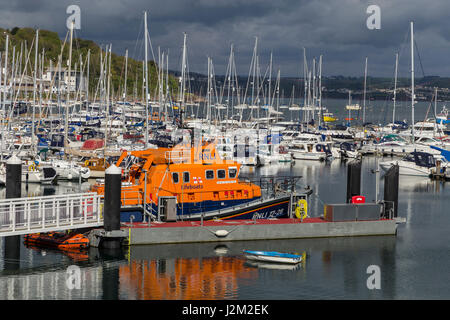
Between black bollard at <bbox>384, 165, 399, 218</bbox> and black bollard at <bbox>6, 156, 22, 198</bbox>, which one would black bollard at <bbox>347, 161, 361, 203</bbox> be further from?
black bollard at <bbox>6, 156, 22, 198</bbox>

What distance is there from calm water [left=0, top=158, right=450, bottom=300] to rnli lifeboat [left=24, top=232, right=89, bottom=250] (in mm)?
491

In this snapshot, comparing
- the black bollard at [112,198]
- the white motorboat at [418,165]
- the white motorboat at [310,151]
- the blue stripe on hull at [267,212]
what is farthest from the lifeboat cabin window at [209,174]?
the white motorboat at [310,151]

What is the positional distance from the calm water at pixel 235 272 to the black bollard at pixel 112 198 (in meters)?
1.44

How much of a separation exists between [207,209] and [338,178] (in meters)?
30.6

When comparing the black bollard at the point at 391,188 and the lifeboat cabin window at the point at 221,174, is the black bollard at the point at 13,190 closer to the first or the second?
the lifeboat cabin window at the point at 221,174

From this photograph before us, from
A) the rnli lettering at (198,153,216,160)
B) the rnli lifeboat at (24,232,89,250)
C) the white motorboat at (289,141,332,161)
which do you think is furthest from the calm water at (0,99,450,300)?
the white motorboat at (289,141,332,161)

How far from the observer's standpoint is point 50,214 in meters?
27.0

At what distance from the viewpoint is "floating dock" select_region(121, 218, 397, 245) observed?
2828cm

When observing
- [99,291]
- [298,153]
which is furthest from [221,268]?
[298,153]

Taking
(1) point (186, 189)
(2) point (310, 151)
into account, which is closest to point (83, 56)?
(2) point (310, 151)

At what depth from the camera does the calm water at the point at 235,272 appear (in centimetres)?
2380

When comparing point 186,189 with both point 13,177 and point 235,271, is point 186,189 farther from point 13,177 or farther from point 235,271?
point 13,177

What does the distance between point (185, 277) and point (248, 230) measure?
5148 millimetres

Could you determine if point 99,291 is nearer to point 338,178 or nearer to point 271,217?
→ point 271,217
